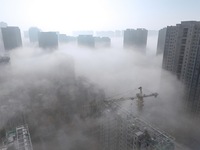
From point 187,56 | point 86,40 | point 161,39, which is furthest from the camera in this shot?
point 161,39

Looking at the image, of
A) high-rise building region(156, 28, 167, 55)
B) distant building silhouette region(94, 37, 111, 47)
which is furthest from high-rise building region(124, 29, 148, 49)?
distant building silhouette region(94, 37, 111, 47)

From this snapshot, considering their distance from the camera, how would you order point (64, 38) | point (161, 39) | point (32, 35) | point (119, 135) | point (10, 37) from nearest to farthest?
point (119, 135), point (10, 37), point (161, 39), point (32, 35), point (64, 38)

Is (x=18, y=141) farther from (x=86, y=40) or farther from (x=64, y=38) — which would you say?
(x=64, y=38)

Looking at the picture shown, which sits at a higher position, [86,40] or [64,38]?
[64,38]

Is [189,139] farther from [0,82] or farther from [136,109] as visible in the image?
[0,82]

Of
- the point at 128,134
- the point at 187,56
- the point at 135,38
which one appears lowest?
the point at 128,134

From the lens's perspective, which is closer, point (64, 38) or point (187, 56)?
point (187, 56)

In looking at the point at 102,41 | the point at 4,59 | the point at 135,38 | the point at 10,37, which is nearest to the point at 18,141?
the point at 4,59
